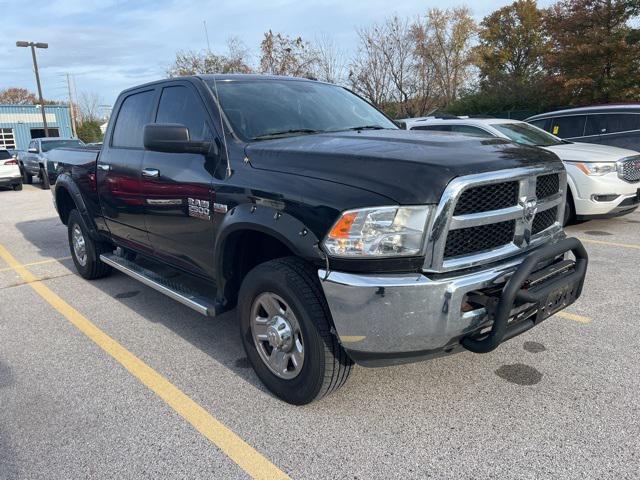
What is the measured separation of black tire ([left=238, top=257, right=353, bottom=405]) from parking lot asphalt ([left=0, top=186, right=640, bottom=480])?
0.17 metres

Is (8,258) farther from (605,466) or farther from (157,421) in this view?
(605,466)

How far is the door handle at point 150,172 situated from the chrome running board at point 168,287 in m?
0.84

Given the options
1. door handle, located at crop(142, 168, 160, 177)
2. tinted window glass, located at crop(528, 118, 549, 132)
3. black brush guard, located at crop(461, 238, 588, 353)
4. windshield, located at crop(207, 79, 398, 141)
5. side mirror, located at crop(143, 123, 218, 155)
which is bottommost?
black brush guard, located at crop(461, 238, 588, 353)

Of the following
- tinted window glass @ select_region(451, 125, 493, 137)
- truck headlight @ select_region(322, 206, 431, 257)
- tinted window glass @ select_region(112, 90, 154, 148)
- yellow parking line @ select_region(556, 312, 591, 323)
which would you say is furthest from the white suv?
truck headlight @ select_region(322, 206, 431, 257)

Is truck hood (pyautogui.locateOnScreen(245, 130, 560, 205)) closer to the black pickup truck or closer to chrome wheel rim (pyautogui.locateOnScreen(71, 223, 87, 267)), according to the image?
the black pickup truck

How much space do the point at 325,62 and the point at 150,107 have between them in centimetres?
2134

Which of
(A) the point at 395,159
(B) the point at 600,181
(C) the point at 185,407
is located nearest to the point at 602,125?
(B) the point at 600,181

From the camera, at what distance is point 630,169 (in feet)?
24.0

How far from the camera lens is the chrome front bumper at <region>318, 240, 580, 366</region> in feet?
7.87

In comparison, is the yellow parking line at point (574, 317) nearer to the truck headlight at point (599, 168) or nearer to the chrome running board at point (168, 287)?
the chrome running board at point (168, 287)

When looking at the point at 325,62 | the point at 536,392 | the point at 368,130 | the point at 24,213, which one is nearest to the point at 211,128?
the point at 368,130

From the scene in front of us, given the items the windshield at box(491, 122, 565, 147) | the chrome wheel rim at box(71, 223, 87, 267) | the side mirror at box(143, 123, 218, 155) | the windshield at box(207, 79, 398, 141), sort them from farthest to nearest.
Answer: the windshield at box(491, 122, 565, 147)
the chrome wheel rim at box(71, 223, 87, 267)
the windshield at box(207, 79, 398, 141)
the side mirror at box(143, 123, 218, 155)

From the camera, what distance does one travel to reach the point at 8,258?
7.36 meters

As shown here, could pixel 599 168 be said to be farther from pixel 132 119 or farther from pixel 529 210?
pixel 132 119
